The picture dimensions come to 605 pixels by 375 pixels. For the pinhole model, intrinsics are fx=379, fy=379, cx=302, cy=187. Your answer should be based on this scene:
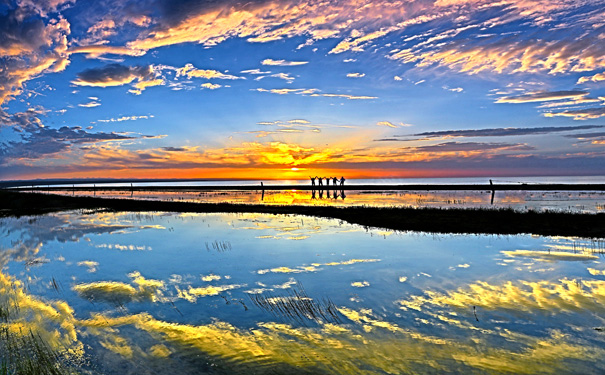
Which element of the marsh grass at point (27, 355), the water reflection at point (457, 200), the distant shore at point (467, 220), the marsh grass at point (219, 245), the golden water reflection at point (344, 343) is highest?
the water reflection at point (457, 200)

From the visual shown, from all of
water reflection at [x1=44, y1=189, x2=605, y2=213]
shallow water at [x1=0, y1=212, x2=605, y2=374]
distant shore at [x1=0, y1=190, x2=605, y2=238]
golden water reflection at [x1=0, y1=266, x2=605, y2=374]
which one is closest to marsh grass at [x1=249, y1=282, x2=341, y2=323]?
shallow water at [x1=0, y1=212, x2=605, y2=374]

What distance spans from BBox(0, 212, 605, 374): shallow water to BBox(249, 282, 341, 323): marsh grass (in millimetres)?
57

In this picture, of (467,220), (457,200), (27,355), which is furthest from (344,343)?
(457,200)

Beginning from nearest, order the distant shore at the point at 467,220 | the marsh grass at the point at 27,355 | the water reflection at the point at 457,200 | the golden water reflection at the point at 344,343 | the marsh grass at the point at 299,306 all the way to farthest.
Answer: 1. the marsh grass at the point at 27,355
2. the golden water reflection at the point at 344,343
3. the marsh grass at the point at 299,306
4. the distant shore at the point at 467,220
5. the water reflection at the point at 457,200

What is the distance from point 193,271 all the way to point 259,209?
28628mm

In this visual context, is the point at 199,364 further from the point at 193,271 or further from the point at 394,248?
the point at 394,248

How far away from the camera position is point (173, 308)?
439 inches

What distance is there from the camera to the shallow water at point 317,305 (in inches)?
312

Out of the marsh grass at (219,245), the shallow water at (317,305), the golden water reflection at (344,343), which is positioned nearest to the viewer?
the golden water reflection at (344,343)

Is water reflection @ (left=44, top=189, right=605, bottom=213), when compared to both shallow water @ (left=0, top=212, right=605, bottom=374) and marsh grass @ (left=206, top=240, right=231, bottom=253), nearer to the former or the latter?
shallow water @ (left=0, top=212, right=605, bottom=374)

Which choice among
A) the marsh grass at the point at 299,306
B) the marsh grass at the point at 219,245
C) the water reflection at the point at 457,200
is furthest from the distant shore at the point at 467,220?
the marsh grass at the point at 299,306

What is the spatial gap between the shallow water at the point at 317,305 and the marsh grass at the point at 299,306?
2.3 inches

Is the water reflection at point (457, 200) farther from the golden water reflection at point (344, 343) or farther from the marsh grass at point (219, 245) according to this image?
the golden water reflection at point (344, 343)

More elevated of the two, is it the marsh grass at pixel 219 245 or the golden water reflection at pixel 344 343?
the marsh grass at pixel 219 245
